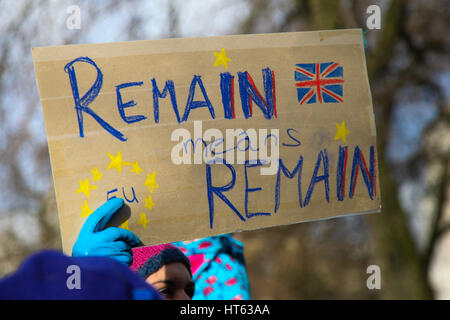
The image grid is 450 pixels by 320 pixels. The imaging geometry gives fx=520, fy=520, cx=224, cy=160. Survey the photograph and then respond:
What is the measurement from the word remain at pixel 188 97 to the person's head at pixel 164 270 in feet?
1.36

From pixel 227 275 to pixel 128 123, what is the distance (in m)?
0.87

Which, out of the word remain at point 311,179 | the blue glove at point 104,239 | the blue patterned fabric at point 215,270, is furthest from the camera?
the blue patterned fabric at point 215,270

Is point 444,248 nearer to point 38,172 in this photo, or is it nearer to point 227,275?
point 38,172

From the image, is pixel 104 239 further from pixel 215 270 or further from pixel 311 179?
pixel 215 270

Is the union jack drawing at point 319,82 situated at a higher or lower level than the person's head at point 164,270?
higher

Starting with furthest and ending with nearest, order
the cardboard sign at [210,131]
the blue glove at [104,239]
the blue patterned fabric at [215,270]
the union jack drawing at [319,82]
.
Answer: the blue patterned fabric at [215,270] → the union jack drawing at [319,82] → the cardboard sign at [210,131] → the blue glove at [104,239]

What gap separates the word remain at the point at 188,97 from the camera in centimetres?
154

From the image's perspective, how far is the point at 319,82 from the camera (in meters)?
1.79

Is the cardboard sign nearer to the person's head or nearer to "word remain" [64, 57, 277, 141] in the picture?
"word remain" [64, 57, 277, 141]


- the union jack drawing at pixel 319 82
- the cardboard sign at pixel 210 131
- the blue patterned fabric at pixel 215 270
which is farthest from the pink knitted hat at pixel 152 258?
the union jack drawing at pixel 319 82

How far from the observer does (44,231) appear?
18.9ft

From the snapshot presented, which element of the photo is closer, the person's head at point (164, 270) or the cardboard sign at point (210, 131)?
the cardboard sign at point (210, 131)

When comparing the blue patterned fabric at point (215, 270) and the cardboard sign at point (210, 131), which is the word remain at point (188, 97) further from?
the blue patterned fabric at point (215, 270)

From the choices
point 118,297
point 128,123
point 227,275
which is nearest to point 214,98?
point 128,123
